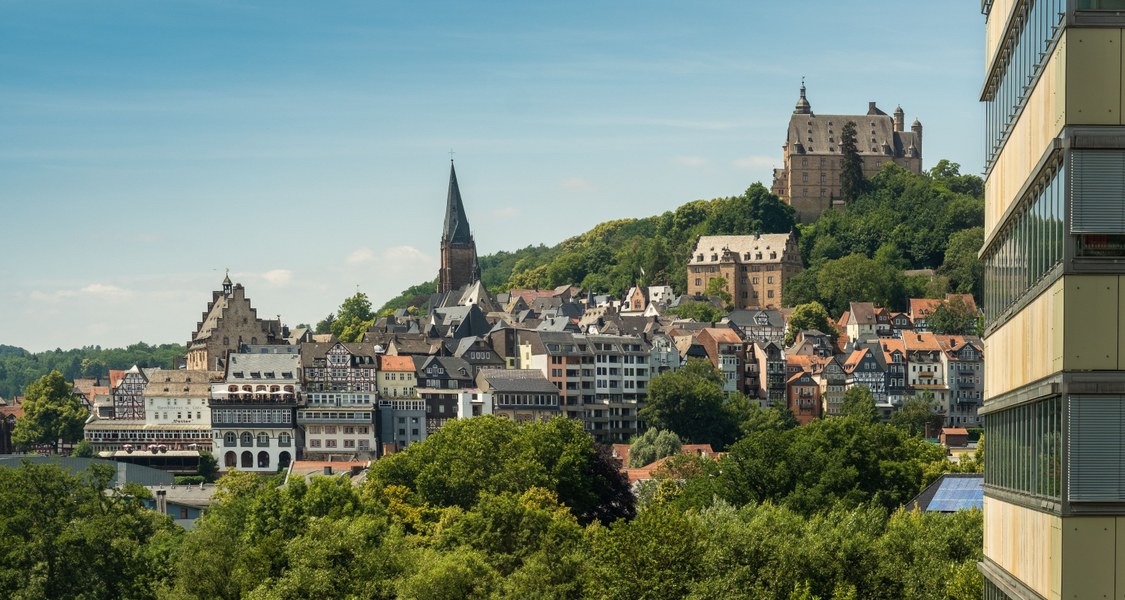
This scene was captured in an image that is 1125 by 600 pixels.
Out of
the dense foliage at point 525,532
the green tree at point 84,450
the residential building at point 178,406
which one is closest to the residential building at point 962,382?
the dense foliage at point 525,532

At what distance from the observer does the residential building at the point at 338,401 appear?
6422 inches

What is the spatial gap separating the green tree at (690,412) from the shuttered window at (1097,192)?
463 feet

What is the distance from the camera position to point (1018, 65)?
26422mm

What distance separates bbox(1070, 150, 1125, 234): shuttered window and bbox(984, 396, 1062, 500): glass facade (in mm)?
2130

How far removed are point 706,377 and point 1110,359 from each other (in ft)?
506

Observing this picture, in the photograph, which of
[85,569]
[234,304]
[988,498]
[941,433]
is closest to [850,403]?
[941,433]

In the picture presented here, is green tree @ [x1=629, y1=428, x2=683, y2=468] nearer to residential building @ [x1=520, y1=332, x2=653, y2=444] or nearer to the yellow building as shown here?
residential building @ [x1=520, y1=332, x2=653, y2=444]

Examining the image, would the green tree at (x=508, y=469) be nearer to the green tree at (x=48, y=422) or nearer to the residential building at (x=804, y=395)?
the green tree at (x=48, y=422)

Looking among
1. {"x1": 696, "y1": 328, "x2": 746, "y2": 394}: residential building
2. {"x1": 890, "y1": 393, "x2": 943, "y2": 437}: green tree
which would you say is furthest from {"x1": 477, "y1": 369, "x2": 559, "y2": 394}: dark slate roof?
{"x1": 890, "y1": 393, "x2": 943, "y2": 437}: green tree

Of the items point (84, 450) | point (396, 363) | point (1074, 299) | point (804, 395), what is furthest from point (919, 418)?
point (1074, 299)

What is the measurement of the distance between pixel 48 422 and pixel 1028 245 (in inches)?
6302

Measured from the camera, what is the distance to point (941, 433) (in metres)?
174

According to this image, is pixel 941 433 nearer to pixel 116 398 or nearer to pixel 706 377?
pixel 706 377

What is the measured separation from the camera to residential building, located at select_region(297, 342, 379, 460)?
535 feet
